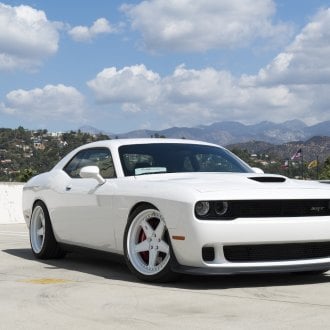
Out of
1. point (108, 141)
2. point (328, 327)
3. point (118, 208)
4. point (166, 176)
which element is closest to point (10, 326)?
point (328, 327)

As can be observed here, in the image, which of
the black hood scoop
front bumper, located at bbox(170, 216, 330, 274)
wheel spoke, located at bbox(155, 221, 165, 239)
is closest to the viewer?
front bumper, located at bbox(170, 216, 330, 274)

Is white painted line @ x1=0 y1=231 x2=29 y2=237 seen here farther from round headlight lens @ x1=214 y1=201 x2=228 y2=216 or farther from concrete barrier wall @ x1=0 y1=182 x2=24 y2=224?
round headlight lens @ x1=214 y1=201 x2=228 y2=216

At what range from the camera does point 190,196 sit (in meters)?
5.24

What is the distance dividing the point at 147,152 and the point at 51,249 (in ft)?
5.79

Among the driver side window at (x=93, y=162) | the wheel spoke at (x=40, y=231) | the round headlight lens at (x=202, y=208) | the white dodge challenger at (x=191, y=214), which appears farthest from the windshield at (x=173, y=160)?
the wheel spoke at (x=40, y=231)

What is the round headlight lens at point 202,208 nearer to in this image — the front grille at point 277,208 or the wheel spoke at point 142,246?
the front grille at point 277,208

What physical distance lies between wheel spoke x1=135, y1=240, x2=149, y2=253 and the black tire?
1.93 m

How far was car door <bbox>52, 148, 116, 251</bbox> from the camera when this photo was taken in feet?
20.7

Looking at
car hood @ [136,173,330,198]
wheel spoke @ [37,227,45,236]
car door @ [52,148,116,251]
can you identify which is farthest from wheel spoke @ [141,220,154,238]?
wheel spoke @ [37,227,45,236]

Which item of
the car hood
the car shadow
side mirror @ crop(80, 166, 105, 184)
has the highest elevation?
side mirror @ crop(80, 166, 105, 184)

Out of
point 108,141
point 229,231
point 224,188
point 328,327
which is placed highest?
point 108,141

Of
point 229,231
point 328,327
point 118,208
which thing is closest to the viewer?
point 328,327

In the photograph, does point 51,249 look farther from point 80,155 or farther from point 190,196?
point 190,196

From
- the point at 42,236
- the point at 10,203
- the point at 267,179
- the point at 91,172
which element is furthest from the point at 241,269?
the point at 10,203
